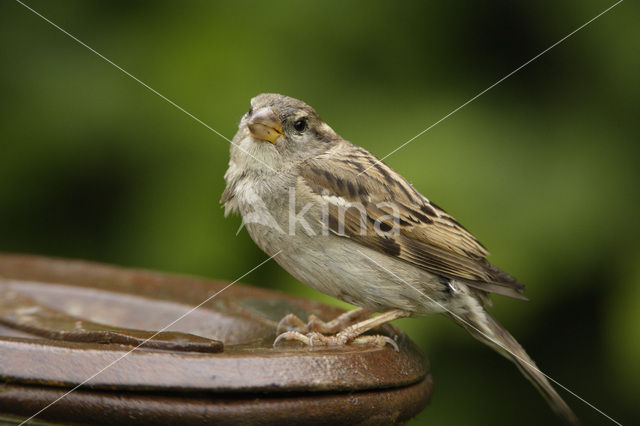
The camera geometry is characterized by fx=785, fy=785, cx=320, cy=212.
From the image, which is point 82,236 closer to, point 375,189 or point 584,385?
point 375,189

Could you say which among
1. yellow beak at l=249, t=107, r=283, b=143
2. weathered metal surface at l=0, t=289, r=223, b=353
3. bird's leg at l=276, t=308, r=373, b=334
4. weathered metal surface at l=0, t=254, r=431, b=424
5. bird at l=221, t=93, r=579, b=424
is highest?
yellow beak at l=249, t=107, r=283, b=143

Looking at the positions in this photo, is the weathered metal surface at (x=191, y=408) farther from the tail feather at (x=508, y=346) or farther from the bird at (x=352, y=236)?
the tail feather at (x=508, y=346)

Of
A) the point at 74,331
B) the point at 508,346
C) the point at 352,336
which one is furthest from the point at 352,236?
the point at 74,331

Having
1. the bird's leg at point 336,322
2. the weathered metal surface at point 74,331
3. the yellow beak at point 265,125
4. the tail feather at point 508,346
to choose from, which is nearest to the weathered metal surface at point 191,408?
the weathered metal surface at point 74,331

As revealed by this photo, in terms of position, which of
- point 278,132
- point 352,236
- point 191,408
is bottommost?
point 191,408

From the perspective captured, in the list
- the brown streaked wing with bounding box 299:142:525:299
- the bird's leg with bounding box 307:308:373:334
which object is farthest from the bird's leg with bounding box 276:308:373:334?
the brown streaked wing with bounding box 299:142:525:299

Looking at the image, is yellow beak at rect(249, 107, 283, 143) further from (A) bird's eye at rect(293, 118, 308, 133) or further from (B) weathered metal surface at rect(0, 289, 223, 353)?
(B) weathered metal surface at rect(0, 289, 223, 353)

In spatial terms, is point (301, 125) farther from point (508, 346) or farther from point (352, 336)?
point (508, 346)
